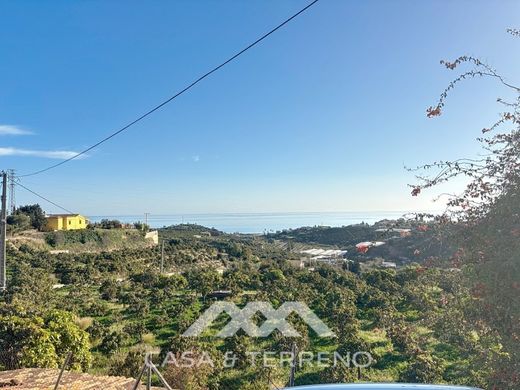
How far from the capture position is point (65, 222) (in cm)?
3092

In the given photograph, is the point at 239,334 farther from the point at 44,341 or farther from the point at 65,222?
the point at 65,222

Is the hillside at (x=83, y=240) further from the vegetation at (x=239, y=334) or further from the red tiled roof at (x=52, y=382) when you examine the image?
the red tiled roof at (x=52, y=382)

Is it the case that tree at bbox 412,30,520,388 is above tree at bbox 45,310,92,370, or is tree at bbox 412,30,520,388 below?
above

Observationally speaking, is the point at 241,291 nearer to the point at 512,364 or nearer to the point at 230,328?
the point at 230,328

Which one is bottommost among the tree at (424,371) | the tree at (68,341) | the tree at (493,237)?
the tree at (424,371)

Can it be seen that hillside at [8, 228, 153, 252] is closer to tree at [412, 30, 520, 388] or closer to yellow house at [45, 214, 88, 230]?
yellow house at [45, 214, 88, 230]

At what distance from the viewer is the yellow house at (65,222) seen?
29472 mm

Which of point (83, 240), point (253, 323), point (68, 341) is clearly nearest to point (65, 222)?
point (83, 240)

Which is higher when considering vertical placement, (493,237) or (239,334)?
Result: (493,237)

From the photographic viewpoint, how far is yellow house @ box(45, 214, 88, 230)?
29.5m

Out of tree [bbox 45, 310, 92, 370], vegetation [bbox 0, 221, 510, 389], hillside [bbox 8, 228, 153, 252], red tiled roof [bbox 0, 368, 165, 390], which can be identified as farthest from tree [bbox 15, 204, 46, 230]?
red tiled roof [bbox 0, 368, 165, 390]

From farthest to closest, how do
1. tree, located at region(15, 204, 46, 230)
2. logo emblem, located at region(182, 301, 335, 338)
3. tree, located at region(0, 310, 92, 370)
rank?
tree, located at region(15, 204, 46, 230) < logo emblem, located at region(182, 301, 335, 338) < tree, located at region(0, 310, 92, 370)

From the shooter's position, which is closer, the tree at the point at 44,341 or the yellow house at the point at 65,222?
the tree at the point at 44,341

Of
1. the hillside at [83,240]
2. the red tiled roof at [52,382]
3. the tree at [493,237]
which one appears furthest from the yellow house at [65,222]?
the tree at [493,237]
